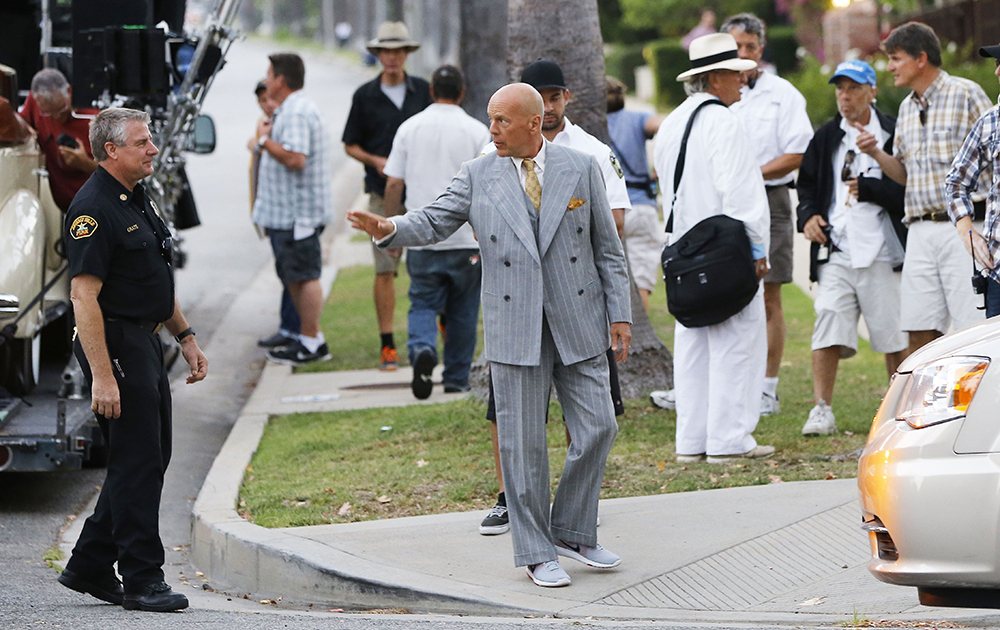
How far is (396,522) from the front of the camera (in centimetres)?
647

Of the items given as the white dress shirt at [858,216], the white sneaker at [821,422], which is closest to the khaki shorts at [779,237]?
the white dress shirt at [858,216]

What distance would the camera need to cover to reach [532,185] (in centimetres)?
559

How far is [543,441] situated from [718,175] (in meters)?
2.10

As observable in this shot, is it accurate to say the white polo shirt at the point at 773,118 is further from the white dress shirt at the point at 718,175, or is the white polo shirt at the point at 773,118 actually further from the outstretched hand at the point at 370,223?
the outstretched hand at the point at 370,223

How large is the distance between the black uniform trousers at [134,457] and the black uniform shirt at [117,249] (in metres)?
0.10

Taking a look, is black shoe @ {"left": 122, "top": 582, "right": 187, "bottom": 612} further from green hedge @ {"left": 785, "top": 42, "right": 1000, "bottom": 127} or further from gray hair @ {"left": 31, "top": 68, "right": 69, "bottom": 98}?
green hedge @ {"left": 785, "top": 42, "right": 1000, "bottom": 127}

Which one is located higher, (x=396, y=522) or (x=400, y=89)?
(x=400, y=89)

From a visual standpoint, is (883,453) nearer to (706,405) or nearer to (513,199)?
(513,199)

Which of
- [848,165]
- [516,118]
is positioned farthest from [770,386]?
[516,118]

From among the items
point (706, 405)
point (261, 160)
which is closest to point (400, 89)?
point (261, 160)

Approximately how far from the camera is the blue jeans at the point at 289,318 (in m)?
11.7

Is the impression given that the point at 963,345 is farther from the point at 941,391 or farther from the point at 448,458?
the point at 448,458

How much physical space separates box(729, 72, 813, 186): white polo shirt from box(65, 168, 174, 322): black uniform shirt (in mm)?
4095

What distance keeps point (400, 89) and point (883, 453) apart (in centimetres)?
714
